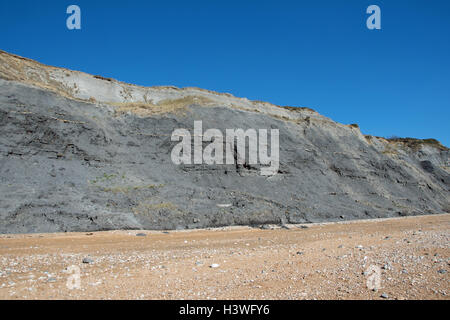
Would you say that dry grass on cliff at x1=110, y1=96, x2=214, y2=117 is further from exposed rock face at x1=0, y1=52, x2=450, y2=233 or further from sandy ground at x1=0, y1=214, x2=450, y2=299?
sandy ground at x1=0, y1=214, x2=450, y2=299

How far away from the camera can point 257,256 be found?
8.91 m

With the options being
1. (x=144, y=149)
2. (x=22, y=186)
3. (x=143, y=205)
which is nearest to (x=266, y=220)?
(x=143, y=205)

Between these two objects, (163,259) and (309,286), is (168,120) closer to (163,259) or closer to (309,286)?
(163,259)

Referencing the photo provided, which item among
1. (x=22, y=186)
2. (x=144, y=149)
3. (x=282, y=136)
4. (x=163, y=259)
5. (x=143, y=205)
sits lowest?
(x=163, y=259)

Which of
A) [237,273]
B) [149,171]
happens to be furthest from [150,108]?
[237,273]

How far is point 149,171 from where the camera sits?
74.6ft

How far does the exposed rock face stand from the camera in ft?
57.3

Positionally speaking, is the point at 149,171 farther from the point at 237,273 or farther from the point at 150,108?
the point at 237,273

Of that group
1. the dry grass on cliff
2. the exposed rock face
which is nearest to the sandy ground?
the exposed rock face

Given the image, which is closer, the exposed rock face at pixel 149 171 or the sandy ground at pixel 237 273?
the sandy ground at pixel 237 273

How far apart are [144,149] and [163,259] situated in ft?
56.5

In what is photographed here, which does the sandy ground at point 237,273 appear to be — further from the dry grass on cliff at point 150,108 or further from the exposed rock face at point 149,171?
the dry grass on cliff at point 150,108

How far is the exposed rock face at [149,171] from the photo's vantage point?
57.3 ft

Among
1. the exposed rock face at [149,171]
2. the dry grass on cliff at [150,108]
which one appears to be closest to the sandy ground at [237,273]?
the exposed rock face at [149,171]
